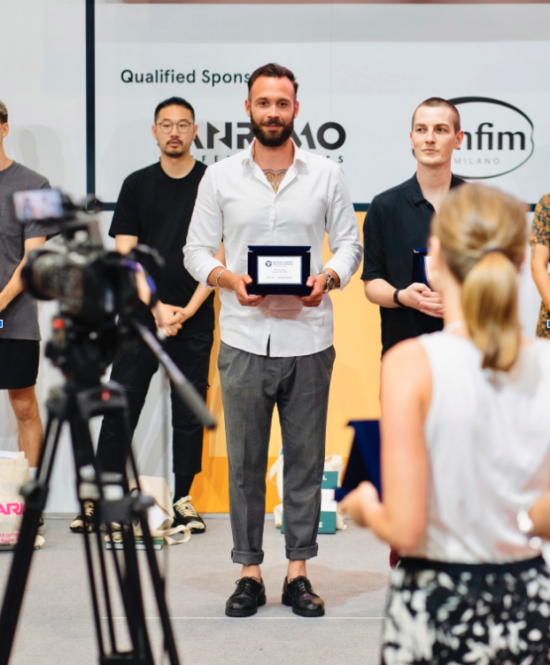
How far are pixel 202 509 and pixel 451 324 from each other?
11.4 ft

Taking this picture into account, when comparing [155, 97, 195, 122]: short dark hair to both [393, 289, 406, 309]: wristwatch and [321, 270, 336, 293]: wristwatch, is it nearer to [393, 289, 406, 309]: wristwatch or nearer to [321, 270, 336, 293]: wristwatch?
[321, 270, 336, 293]: wristwatch

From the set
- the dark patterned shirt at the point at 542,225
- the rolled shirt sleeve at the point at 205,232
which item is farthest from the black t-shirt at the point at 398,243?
the dark patterned shirt at the point at 542,225

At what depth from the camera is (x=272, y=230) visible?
3143 millimetres

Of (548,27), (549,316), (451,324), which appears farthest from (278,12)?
(451,324)

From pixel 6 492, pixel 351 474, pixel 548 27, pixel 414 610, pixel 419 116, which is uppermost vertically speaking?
pixel 548 27

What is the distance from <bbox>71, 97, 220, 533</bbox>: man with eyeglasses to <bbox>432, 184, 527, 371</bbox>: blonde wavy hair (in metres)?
2.96

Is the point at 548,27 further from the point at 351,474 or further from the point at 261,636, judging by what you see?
the point at 351,474

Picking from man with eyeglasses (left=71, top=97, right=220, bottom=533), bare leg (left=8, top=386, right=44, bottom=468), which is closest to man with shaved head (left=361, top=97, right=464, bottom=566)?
man with eyeglasses (left=71, top=97, right=220, bottom=533)

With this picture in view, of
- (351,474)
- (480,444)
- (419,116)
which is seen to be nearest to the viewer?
(480,444)

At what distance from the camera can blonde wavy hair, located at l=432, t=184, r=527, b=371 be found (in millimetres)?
1278

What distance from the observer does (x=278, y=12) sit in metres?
4.51

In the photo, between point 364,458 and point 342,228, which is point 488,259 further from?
point 342,228

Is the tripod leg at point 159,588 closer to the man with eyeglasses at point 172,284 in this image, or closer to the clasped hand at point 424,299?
the clasped hand at point 424,299

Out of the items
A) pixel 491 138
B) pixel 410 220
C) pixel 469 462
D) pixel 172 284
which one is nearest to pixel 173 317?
pixel 172 284
